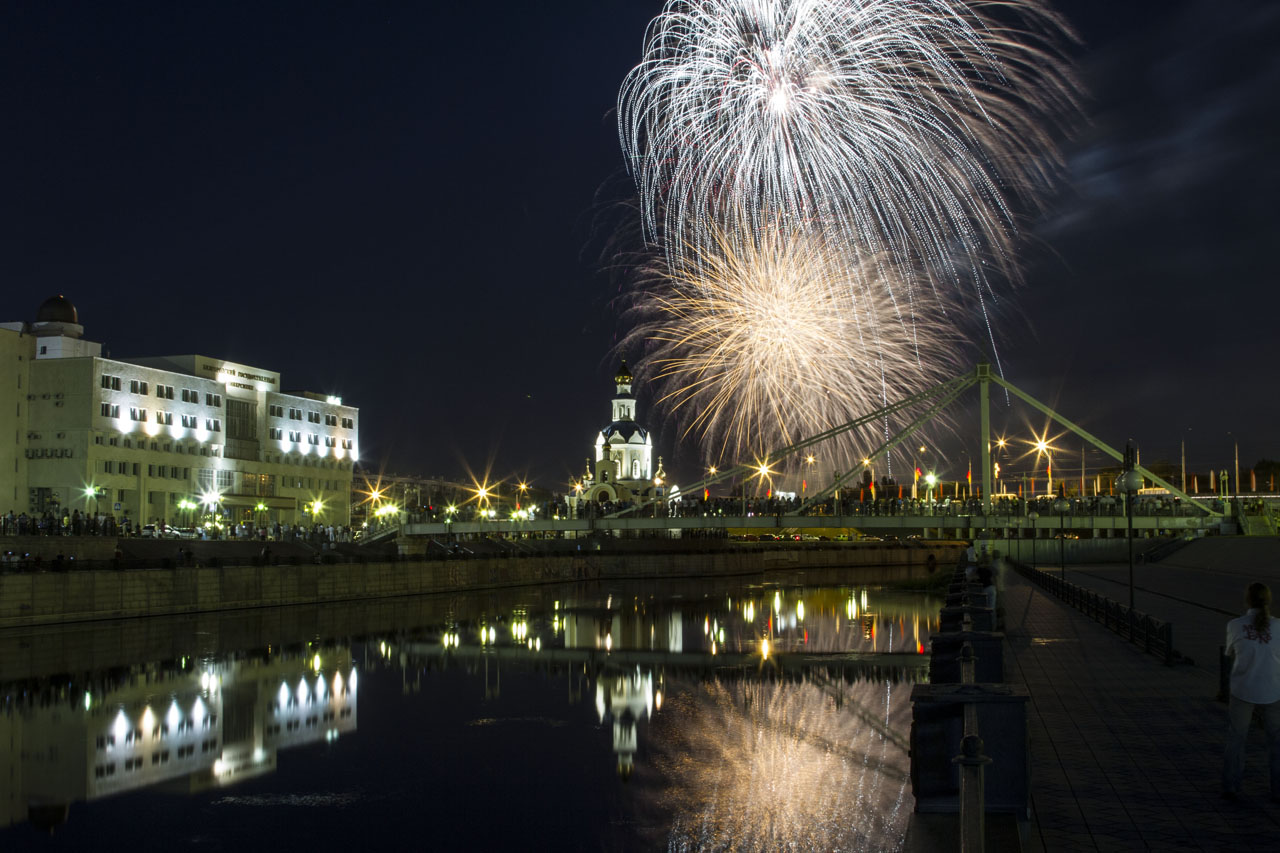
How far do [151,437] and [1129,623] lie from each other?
69094mm

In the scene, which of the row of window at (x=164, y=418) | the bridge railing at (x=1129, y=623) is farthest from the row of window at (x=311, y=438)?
the bridge railing at (x=1129, y=623)

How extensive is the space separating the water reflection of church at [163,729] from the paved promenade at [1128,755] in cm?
1313

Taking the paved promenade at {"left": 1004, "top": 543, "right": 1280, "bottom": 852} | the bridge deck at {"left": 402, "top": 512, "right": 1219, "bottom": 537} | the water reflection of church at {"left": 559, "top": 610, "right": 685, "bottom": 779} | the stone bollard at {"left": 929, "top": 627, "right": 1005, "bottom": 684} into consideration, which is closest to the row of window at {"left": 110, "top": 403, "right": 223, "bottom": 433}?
the bridge deck at {"left": 402, "top": 512, "right": 1219, "bottom": 537}

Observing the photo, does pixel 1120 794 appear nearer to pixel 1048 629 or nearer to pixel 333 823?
pixel 333 823

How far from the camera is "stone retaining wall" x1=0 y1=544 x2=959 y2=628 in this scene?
1578 inches

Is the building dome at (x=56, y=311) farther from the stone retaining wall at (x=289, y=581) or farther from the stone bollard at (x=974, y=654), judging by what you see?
the stone bollard at (x=974, y=654)

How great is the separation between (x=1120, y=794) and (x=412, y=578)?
54.4 m

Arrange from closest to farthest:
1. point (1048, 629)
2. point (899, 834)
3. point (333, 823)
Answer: point (899, 834), point (333, 823), point (1048, 629)

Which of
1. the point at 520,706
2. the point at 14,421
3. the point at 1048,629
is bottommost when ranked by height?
the point at 520,706

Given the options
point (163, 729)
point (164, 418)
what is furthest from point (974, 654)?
point (164, 418)

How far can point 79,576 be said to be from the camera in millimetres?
41219

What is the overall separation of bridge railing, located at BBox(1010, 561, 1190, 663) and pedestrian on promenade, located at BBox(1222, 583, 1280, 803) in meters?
9.47

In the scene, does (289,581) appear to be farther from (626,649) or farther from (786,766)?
(786,766)

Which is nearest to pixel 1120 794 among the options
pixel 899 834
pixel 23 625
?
pixel 899 834
